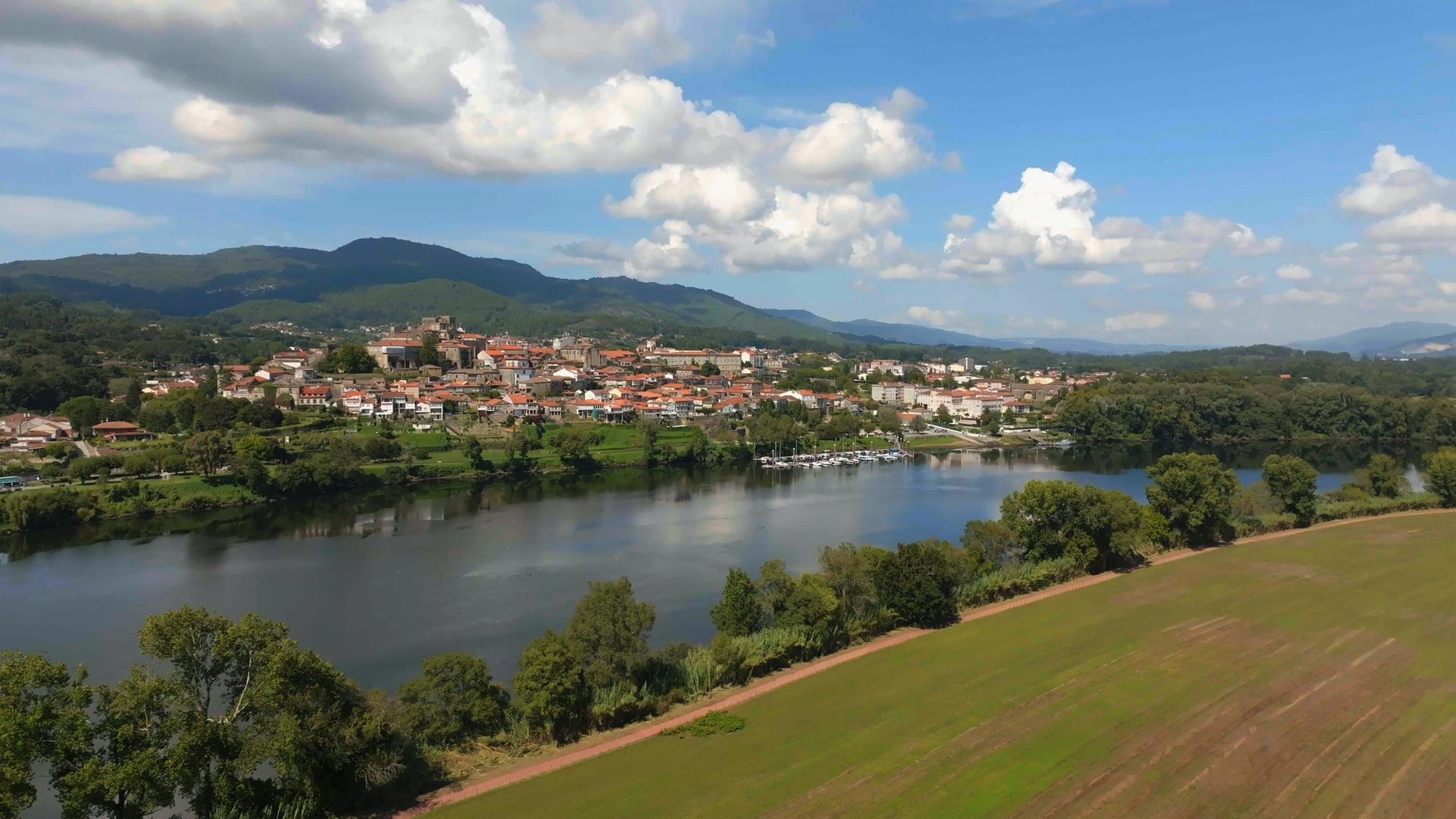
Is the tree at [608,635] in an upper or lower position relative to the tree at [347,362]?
lower

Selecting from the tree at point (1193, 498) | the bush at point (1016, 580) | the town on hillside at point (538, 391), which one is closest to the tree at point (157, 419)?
the town on hillside at point (538, 391)

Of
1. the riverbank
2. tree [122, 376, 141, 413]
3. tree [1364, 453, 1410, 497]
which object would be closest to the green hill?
tree [122, 376, 141, 413]

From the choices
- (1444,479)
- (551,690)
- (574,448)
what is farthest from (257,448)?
(1444,479)

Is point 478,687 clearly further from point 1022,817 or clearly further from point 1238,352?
point 1238,352

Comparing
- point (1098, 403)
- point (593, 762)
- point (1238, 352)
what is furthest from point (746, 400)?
point (1238, 352)

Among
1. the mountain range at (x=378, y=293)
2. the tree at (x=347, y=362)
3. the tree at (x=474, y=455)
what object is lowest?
the tree at (x=474, y=455)

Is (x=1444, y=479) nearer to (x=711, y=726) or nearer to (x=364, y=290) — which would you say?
(x=711, y=726)

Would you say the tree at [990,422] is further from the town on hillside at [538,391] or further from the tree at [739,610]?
the tree at [739,610]
